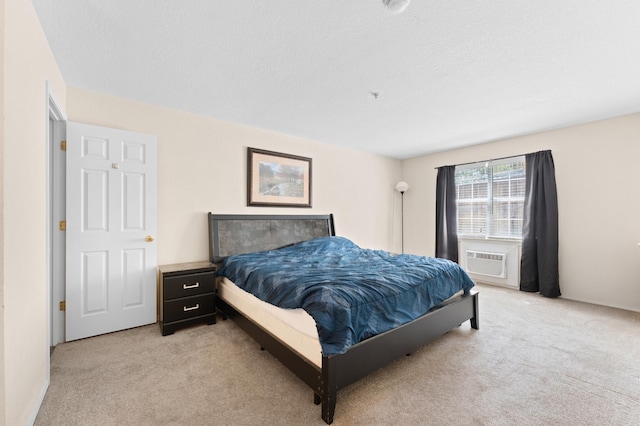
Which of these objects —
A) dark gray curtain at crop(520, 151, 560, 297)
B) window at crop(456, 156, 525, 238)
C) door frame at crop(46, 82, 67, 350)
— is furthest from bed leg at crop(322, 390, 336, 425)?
window at crop(456, 156, 525, 238)

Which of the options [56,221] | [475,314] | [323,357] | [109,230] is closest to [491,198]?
[475,314]

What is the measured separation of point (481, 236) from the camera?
467 cm

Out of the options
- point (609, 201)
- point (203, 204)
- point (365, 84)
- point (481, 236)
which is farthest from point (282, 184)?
point (609, 201)

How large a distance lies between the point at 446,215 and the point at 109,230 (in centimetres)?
507

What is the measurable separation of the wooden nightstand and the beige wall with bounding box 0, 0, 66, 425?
897mm

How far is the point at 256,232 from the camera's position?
364 cm

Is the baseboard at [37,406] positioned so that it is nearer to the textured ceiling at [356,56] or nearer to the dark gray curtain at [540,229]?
the textured ceiling at [356,56]

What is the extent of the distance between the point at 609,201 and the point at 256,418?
4.74m

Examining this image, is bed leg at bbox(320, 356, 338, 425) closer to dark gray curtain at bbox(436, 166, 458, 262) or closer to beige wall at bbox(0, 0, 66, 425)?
beige wall at bbox(0, 0, 66, 425)

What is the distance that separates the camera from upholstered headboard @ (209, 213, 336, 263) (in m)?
3.31

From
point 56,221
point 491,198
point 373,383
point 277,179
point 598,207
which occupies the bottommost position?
point 373,383

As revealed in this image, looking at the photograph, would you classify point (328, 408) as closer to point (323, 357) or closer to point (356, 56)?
point (323, 357)

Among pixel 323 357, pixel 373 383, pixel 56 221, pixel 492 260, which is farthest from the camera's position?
pixel 492 260

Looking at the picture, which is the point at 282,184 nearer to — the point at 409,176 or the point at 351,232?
the point at 351,232
